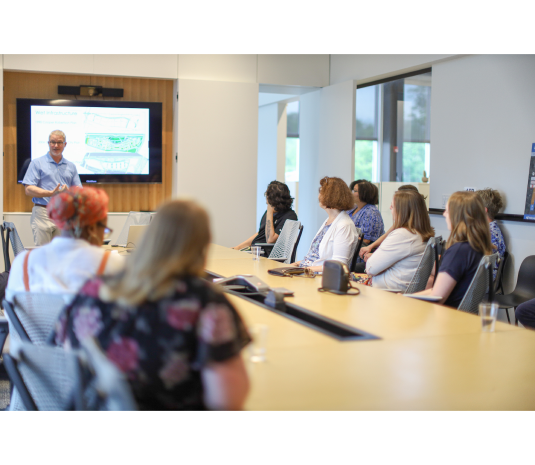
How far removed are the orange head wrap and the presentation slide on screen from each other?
4954 mm

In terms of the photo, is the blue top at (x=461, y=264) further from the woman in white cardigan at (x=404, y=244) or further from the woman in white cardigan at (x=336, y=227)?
the woman in white cardigan at (x=336, y=227)

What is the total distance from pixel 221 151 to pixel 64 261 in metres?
5.45

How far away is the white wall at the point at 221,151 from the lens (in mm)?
7156

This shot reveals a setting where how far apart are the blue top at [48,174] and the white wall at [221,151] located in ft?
4.79

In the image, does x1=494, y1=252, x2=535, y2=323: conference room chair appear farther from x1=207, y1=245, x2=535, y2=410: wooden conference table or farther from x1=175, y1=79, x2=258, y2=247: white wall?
x1=175, y1=79, x2=258, y2=247: white wall

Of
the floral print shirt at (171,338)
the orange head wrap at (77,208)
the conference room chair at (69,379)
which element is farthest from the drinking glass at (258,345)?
the orange head wrap at (77,208)

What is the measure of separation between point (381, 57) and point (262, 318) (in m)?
5.37

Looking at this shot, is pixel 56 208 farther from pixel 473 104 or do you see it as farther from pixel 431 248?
pixel 473 104

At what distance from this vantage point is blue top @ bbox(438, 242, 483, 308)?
304 cm

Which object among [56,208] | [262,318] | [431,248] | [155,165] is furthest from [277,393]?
[155,165]

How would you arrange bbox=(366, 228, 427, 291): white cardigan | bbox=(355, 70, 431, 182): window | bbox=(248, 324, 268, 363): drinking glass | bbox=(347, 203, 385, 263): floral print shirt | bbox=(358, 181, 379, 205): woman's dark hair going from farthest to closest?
1. bbox=(355, 70, 431, 182): window
2. bbox=(358, 181, 379, 205): woman's dark hair
3. bbox=(347, 203, 385, 263): floral print shirt
4. bbox=(366, 228, 427, 291): white cardigan
5. bbox=(248, 324, 268, 363): drinking glass

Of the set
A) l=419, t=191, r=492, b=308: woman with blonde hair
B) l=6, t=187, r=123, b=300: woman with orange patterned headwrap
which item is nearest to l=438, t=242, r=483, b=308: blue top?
l=419, t=191, r=492, b=308: woman with blonde hair

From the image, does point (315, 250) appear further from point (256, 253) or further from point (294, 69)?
point (294, 69)
